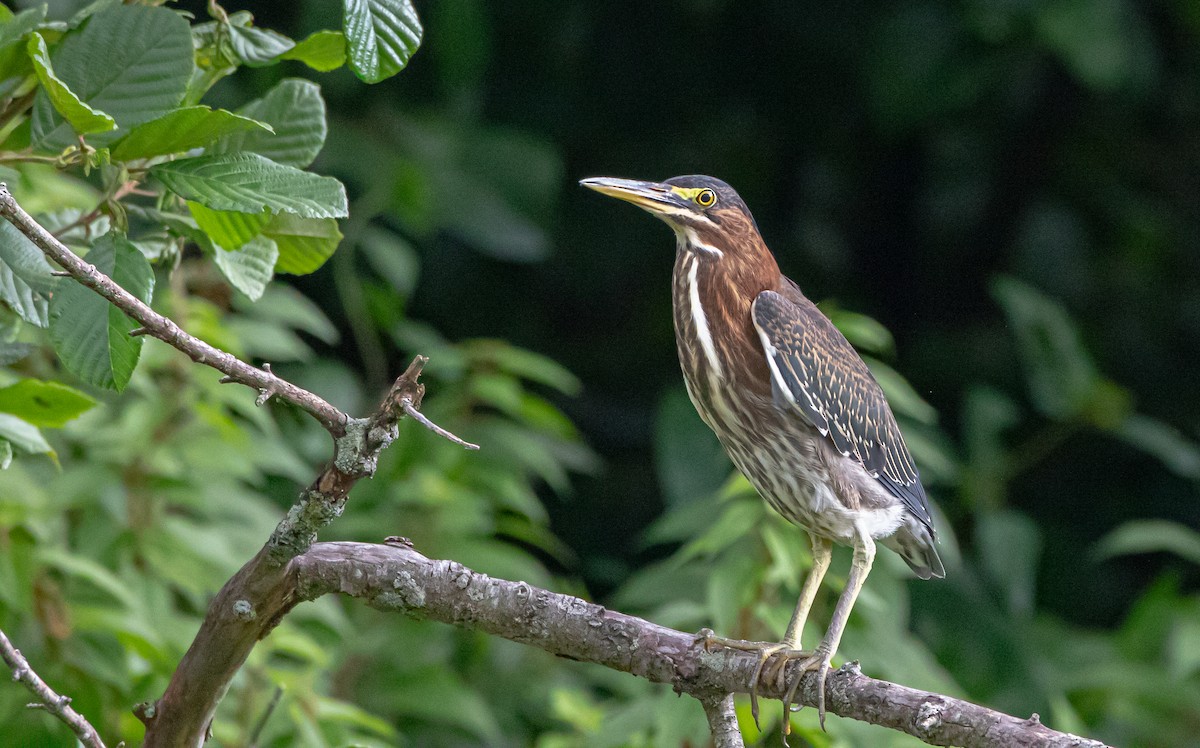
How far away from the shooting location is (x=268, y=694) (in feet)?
7.91

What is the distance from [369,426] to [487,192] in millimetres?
3190

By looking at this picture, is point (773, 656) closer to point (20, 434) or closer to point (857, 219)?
point (20, 434)

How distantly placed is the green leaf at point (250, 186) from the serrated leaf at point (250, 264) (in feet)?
0.48

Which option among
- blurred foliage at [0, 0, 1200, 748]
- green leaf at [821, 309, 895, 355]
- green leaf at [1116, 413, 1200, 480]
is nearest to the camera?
blurred foliage at [0, 0, 1200, 748]

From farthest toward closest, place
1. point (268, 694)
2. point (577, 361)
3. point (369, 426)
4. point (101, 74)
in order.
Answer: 1. point (577, 361)
2. point (268, 694)
3. point (101, 74)
4. point (369, 426)

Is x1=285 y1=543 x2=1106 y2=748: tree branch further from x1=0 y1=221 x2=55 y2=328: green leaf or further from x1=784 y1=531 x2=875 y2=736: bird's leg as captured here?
x1=0 y1=221 x2=55 y2=328: green leaf

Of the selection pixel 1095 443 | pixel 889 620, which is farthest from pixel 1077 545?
pixel 889 620

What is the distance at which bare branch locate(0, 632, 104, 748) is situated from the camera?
137cm

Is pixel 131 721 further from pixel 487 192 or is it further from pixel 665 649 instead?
pixel 487 192

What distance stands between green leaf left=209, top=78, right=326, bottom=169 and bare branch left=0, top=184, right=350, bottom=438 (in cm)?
43

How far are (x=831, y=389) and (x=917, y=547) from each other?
1.38ft

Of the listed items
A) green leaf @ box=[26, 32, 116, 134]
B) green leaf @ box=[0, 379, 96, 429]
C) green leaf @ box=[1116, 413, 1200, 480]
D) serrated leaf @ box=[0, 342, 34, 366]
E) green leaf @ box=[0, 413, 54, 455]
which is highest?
green leaf @ box=[1116, 413, 1200, 480]

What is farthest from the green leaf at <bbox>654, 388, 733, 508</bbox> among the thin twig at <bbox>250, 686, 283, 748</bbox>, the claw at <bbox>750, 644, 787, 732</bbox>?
the thin twig at <bbox>250, 686, 283, 748</bbox>

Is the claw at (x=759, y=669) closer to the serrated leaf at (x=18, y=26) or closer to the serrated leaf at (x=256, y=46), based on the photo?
the serrated leaf at (x=256, y=46)
